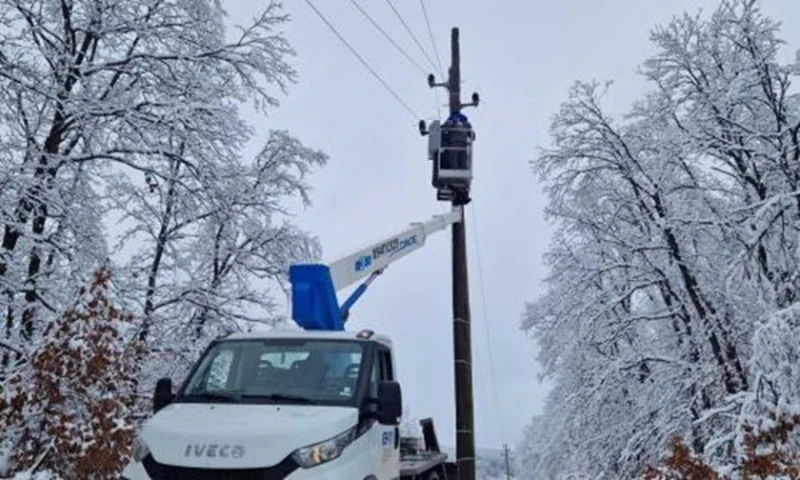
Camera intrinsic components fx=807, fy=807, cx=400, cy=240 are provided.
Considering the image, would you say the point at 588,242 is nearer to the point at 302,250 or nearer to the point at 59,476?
the point at 302,250

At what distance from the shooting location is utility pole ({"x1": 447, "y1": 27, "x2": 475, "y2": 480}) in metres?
12.1

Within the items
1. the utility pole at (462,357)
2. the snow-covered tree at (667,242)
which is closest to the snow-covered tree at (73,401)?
the utility pole at (462,357)

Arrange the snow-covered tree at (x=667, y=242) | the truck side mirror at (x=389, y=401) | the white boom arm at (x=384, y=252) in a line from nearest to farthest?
the truck side mirror at (x=389, y=401) → the white boom arm at (x=384, y=252) → the snow-covered tree at (x=667, y=242)

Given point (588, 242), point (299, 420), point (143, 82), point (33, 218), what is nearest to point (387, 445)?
point (299, 420)

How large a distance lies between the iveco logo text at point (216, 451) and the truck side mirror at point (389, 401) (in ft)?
4.38

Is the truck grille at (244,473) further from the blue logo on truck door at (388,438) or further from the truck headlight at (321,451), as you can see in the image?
the blue logo on truck door at (388,438)

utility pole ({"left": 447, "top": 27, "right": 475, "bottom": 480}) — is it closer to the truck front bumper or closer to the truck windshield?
the truck windshield

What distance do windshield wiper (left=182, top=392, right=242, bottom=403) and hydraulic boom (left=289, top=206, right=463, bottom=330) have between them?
164 centimetres

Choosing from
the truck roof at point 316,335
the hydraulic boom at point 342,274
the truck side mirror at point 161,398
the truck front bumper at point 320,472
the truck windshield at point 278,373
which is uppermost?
the hydraulic boom at point 342,274

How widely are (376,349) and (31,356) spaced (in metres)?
4.40

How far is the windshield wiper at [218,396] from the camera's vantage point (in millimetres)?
6535

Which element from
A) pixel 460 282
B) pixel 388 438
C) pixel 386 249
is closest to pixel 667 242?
pixel 460 282

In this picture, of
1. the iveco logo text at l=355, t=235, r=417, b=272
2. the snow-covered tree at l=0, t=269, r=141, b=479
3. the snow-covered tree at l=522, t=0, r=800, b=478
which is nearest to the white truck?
the iveco logo text at l=355, t=235, r=417, b=272

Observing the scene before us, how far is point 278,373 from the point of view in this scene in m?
6.80
